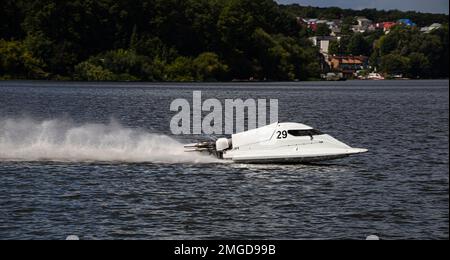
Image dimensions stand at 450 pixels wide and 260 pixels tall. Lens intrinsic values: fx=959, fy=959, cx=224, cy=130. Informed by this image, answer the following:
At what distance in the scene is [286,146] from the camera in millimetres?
38062

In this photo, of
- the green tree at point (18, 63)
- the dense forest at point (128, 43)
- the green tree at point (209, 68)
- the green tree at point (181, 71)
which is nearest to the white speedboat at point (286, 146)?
the green tree at point (18, 63)

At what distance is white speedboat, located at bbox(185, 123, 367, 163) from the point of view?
3788 centimetres

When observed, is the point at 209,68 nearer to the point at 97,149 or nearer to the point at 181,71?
the point at 181,71

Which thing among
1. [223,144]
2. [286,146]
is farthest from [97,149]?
[286,146]

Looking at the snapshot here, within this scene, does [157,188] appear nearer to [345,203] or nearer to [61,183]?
[61,183]

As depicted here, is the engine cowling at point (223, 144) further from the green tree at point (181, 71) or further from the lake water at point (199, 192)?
the green tree at point (181, 71)

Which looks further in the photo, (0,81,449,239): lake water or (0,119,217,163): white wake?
(0,119,217,163): white wake

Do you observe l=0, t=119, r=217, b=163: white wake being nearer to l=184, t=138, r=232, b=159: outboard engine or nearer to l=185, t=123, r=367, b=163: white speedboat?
l=184, t=138, r=232, b=159: outboard engine

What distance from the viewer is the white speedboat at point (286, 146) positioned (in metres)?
37.9

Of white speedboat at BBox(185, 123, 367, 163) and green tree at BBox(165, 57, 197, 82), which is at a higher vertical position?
white speedboat at BBox(185, 123, 367, 163)

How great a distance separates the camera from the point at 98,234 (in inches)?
1011

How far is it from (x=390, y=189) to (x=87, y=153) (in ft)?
46.4

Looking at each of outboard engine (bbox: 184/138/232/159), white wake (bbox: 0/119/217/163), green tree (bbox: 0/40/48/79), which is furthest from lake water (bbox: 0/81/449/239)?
green tree (bbox: 0/40/48/79)

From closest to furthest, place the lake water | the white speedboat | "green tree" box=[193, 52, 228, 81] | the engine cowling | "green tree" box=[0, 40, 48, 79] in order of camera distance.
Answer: the lake water
the white speedboat
the engine cowling
"green tree" box=[0, 40, 48, 79]
"green tree" box=[193, 52, 228, 81]
